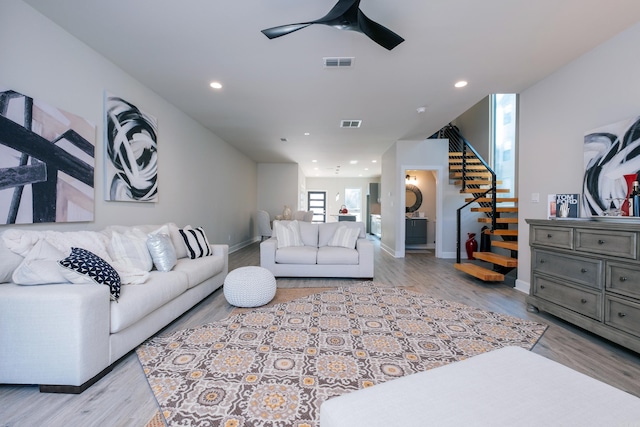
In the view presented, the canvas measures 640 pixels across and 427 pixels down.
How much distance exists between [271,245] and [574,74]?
4251 millimetres

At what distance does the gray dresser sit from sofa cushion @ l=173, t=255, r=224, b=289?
3.56 metres

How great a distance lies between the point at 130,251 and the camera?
249 centimetres

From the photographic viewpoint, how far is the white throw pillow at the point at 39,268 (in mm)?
1664

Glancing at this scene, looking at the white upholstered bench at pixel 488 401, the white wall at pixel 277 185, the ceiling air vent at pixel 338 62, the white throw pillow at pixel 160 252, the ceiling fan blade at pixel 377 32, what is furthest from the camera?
the white wall at pixel 277 185

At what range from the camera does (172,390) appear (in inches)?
62.2

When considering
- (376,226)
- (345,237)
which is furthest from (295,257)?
(376,226)

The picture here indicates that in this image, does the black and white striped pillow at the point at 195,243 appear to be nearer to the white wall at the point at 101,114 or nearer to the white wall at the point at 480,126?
the white wall at the point at 101,114

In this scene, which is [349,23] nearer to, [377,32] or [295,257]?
[377,32]

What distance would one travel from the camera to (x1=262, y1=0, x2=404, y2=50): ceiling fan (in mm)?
1844

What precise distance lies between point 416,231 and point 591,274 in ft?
16.6

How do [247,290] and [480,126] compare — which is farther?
[480,126]

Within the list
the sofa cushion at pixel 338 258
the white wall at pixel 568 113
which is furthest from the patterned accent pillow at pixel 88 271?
the white wall at pixel 568 113

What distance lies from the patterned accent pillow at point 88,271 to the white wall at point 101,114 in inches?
31.0

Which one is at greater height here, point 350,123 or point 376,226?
point 350,123
